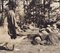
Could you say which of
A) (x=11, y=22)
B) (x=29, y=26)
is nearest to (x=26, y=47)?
(x=11, y=22)

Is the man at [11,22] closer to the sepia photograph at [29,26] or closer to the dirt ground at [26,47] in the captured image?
the sepia photograph at [29,26]

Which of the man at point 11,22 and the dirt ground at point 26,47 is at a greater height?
the man at point 11,22

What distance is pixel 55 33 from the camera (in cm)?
884

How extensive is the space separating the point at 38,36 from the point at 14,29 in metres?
0.89

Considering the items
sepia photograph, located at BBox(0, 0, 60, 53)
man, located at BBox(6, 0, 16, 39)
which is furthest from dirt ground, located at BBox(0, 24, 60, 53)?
man, located at BBox(6, 0, 16, 39)

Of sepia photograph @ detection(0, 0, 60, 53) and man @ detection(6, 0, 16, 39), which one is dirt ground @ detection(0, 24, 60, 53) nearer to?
sepia photograph @ detection(0, 0, 60, 53)

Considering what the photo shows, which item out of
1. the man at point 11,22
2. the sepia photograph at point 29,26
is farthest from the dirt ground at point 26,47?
the man at point 11,22

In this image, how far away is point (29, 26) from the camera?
376 inches

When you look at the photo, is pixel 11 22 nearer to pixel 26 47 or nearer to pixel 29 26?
pixel 29 26

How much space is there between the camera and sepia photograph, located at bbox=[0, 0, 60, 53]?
7.97 metres

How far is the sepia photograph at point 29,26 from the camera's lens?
7971 millimetres

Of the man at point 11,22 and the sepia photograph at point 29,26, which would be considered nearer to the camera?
the sepia photograph at point 29,26

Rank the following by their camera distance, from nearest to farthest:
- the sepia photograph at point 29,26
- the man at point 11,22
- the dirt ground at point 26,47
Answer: the dirt ground at point 26,47
the sepia photograph at point 29,26
the man at point 11,22

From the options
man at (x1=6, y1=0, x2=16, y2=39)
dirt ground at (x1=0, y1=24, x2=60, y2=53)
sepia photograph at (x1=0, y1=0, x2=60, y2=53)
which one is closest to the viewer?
dirt ground at (x1=0, y1=24, x2=60, y2=53)
